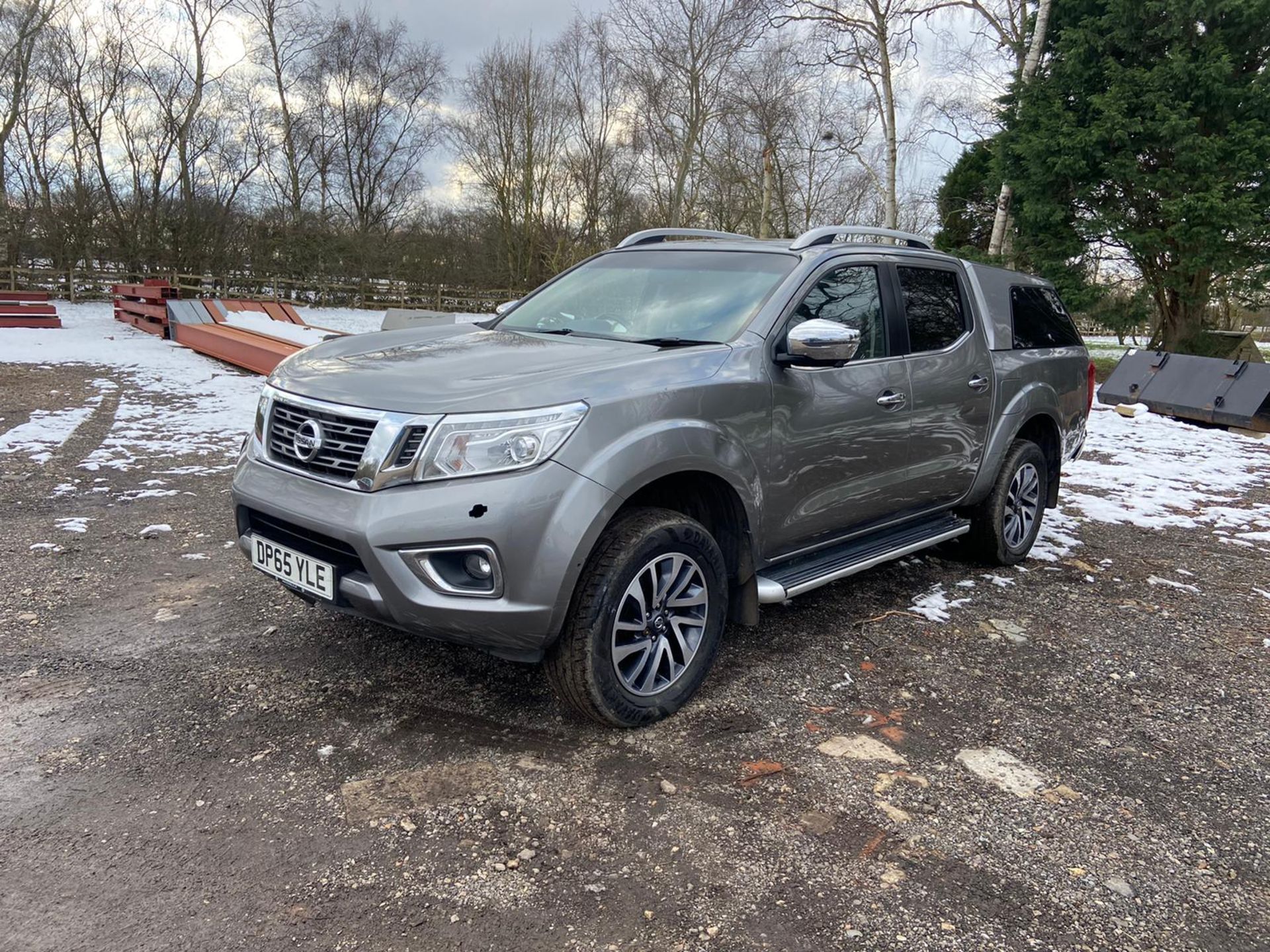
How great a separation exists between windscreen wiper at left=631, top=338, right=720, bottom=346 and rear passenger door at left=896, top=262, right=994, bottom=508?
1.29 metres

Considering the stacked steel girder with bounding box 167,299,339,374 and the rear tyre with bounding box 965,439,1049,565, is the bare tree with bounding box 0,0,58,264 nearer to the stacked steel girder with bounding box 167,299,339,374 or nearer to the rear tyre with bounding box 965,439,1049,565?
the stacked steel girder with bounding box 167,299,339,374

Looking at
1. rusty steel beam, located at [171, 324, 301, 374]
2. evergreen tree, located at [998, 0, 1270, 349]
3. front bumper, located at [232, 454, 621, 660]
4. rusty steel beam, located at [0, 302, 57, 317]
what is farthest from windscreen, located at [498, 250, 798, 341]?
rusty steel beam, located at [0, 302, 57, 317]

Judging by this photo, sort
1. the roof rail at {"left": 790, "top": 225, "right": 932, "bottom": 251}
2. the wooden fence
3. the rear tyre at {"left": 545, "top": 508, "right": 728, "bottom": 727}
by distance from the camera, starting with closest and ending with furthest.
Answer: the rear tyre at {"left": 545, "top": 508, "right": 728, "bottom": 727} < the roof rail at {"left": 790, "top": 225, "right": 932, "bottom": 251} < the wooden fence

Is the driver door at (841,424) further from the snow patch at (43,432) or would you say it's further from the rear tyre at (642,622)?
the snow patch at (43,432)

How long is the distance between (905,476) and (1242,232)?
1395 cm

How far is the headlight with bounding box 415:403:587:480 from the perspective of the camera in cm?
272

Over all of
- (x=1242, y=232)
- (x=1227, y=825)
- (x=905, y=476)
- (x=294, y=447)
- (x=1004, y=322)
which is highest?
(x=1242, y=232)

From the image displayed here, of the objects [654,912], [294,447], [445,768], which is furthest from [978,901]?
[294,447]

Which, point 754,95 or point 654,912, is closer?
point 654,912

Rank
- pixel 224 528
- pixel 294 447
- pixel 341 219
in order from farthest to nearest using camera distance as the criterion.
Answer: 1. pixel 341 219
2. pixel 224 528
3. pixel 294 447

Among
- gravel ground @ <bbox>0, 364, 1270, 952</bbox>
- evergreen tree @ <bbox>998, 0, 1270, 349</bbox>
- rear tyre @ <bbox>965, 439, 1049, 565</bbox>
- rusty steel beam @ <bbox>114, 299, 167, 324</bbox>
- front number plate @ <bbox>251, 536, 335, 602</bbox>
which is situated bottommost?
gravel ground @ <bbox>0, 364, 1270, 952</bbox>

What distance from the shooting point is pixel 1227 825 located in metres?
2.75

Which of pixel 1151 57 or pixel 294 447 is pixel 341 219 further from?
pixel 294 447

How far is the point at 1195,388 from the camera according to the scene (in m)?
11.7
